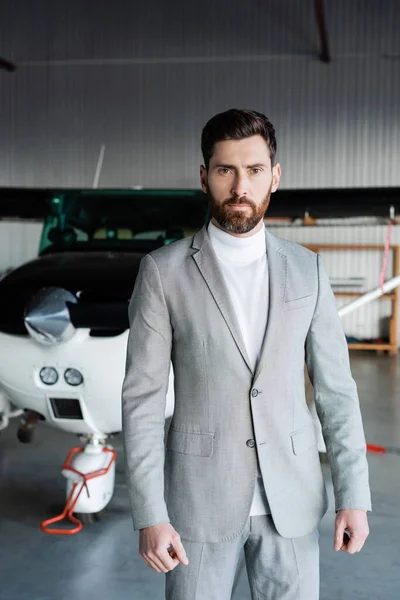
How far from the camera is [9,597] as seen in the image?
2307 millimetres

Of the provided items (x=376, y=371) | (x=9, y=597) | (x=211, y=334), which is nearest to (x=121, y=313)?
(x=9, y=597)

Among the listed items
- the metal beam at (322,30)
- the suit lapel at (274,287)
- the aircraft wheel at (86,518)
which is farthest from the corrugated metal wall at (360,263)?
the suit lapel at (274,287)

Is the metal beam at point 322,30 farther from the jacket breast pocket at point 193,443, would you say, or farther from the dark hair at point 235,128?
the jacket breast pocket at point 193,443

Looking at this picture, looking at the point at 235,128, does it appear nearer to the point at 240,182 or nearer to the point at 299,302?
the point at 240,182

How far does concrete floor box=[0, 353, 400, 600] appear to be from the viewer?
237 centimetres

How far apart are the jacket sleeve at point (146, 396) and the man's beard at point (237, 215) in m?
0.17

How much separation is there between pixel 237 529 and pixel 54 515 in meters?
2.06

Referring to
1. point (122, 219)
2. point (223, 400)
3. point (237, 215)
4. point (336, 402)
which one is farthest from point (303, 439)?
point (122, 219)

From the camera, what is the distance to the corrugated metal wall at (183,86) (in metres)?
9.87

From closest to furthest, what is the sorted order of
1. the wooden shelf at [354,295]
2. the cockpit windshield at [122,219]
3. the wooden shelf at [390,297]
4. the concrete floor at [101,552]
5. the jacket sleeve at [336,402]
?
the jacket sleeve at [336,402], the concrete floor at [101,552], the cockpit windshield at [122,219], the wooden shelf at [390,297], the wooden shelf at [354,295]

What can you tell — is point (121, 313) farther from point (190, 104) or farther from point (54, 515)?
point (190, 104)

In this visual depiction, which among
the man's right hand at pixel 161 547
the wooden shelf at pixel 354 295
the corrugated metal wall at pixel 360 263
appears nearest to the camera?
the man's right hand at pixel 161 547

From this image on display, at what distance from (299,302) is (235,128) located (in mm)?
374

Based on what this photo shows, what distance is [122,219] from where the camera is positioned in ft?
12.4
